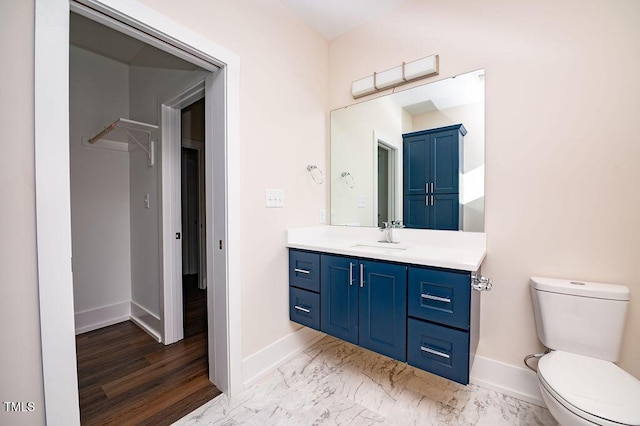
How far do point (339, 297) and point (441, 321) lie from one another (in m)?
0.64

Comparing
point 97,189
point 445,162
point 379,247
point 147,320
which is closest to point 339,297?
point 379,247

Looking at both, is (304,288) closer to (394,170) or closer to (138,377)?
(394,170)

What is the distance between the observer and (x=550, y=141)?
1.51 meters

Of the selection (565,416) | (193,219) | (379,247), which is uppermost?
(193,219)

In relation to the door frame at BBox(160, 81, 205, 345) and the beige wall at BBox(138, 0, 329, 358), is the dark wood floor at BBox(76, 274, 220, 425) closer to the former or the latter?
the door frame at BBox(160, 81, 205, 345)

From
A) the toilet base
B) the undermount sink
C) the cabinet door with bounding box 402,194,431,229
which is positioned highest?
the cabinet door with bounding box 402,194,431,229

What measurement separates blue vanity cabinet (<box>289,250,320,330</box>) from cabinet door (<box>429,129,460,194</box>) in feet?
3.30

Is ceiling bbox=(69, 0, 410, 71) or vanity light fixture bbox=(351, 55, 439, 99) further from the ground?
ceiling bbox=(69, 0, 410, 71)

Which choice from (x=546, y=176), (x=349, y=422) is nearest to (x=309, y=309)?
(x=349, y=422)

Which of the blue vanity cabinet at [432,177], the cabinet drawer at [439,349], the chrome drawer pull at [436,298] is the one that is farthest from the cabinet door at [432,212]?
the cabinet drawer at [439,349]

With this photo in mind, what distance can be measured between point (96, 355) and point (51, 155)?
188 centimetres

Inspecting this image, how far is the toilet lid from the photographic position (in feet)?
3.14

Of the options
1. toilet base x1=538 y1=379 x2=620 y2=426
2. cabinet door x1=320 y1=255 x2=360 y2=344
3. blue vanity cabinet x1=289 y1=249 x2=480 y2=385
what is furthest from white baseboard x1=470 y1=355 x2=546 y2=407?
cabinet door x1=320 y1=255 x2=360 y2=344

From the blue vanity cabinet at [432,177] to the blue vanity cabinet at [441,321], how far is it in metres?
0.60
